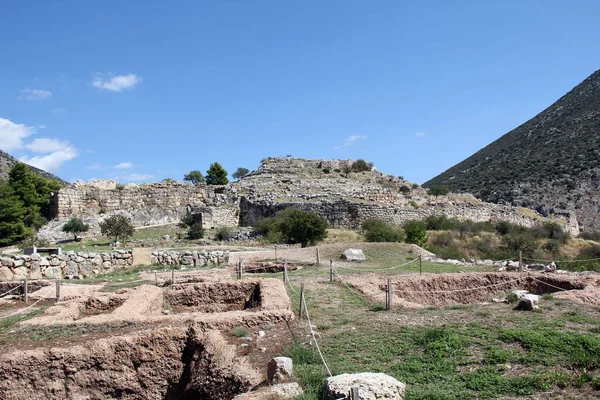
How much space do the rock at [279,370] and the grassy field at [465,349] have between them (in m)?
0.16

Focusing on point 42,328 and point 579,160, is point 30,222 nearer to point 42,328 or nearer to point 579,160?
point 42,328

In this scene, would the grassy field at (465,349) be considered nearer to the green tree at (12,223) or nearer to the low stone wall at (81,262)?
the low stone wall at (81,262)

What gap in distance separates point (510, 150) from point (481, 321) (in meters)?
53.9

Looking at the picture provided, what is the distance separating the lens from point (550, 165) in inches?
1889

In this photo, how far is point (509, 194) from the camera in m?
45.8

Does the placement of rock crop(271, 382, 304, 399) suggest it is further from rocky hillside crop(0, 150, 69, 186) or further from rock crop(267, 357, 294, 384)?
rocky hillside crop(0, 150, 69, 186)

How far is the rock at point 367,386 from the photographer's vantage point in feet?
16.2

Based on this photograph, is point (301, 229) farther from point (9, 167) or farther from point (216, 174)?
point (9, 167)

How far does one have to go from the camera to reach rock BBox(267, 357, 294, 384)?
5.93 m

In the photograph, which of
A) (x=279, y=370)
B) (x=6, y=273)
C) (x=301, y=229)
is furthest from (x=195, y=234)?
(x=279, y=370)

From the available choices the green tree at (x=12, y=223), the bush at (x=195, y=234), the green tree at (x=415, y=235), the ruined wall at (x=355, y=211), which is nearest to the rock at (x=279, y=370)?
the green tree at (x=415, y=235)

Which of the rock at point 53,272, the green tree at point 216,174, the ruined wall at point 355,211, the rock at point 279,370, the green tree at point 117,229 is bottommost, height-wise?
the rock at point 279,370

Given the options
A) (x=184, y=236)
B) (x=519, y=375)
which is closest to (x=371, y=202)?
(x=184, y=236)

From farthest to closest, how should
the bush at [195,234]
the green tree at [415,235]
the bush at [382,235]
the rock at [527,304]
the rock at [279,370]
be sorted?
1. the bush at [195,234]
2. the bush at [382,235]
3. the green tree at [415,235]
4. the rock at [527,304]
5. the rock at [279,370]
